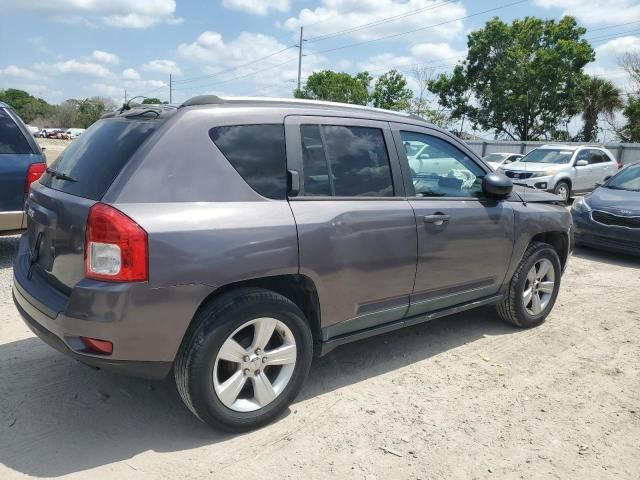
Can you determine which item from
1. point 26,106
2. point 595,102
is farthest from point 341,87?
point 26,106

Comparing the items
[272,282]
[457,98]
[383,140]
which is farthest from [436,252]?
[457,98]

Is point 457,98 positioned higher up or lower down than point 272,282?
higher up

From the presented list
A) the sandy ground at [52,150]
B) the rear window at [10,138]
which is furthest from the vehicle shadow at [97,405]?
the sandy ground at [52,150]

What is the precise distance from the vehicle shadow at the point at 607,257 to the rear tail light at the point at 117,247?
720cm

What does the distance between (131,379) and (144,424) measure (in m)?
0.60

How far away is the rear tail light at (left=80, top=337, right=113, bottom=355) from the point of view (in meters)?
2.60

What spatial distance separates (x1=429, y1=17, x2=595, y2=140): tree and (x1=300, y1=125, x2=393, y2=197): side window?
37.4 meters

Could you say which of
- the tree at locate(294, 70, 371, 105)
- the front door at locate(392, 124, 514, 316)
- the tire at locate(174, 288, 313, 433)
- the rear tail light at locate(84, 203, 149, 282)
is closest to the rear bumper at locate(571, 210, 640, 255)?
the front door at locate(392, 124, 514, 316)

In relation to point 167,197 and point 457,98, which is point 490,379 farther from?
point 457,98

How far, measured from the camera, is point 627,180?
893 cm

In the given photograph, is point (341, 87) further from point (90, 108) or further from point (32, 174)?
point (90, 108)

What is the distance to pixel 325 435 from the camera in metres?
3.04

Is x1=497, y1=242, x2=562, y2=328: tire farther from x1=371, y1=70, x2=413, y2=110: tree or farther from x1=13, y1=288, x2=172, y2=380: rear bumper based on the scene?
x1=371, y1=70, x2=413, y2=110: tree

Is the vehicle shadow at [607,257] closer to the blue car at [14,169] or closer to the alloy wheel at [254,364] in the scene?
the alloy wheel at [254,364]
